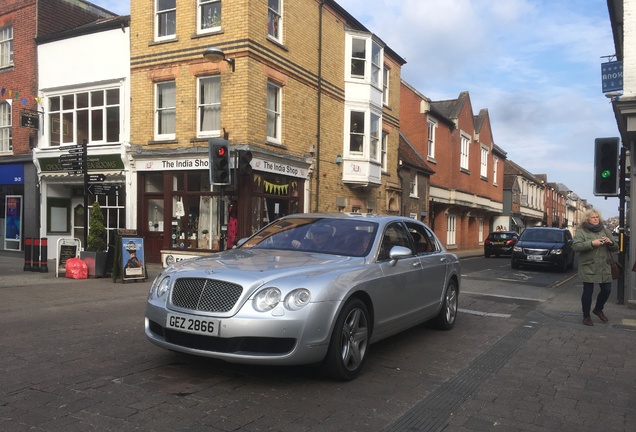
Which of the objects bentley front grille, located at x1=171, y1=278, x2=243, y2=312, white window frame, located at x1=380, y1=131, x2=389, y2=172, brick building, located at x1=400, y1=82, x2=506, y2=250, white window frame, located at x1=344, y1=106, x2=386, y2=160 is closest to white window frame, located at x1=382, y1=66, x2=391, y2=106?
white window frame, located at x1=380, y1=131, x2=389, y2=172

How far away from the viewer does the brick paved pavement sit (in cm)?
383

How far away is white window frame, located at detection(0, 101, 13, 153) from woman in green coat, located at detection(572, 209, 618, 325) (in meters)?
20.0

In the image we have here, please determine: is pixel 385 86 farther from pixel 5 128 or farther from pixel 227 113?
pixel 5 128

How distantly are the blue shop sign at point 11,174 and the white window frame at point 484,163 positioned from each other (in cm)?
3216

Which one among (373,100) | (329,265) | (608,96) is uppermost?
(373,100)

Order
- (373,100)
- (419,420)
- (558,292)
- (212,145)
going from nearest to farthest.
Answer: (419,420) < (212,145) < (558,292) < (373,100)

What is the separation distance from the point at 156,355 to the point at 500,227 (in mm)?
45549

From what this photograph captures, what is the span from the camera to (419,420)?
12.9 feet

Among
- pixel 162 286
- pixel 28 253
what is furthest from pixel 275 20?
pixel 162 286

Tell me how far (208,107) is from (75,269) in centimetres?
627

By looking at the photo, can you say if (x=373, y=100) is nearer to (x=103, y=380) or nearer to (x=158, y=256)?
(x=158, y=256)

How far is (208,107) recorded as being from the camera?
15.8 meters

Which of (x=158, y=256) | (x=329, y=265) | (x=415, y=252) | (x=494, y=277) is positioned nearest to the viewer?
(x=329, y=265)

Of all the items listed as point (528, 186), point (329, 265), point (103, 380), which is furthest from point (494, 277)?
point (528, 186)
